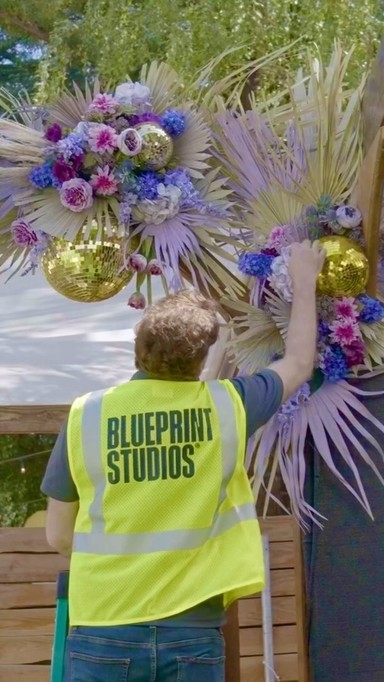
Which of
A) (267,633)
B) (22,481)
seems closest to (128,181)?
(267,633)

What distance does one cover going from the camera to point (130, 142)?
2570 millimetres

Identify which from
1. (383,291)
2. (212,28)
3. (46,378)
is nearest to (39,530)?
(46,378)

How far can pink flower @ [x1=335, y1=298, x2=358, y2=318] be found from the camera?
260 centimetres

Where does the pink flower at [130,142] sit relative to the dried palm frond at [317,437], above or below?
above

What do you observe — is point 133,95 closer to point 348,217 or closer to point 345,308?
point 348,217

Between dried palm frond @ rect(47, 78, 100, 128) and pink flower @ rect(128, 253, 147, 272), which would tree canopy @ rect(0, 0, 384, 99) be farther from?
pink flower @ rect(128, 253, 147, 272)

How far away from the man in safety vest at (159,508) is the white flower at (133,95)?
63 centimetres

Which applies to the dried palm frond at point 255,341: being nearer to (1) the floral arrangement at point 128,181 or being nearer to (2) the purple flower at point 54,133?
(1) the floral arrangement at point 128,181

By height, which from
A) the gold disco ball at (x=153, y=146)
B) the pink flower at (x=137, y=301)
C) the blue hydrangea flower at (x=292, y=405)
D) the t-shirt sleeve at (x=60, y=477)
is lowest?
the blue hydrangea flower at (x=292, y=405)

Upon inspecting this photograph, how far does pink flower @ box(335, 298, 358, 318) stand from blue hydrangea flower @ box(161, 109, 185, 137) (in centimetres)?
55

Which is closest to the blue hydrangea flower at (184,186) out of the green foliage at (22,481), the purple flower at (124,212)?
the purple flower at (124,212)

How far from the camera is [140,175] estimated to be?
2.62 m

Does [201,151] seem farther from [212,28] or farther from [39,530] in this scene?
[212,28]

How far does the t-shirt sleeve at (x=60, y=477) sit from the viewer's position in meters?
2.18
